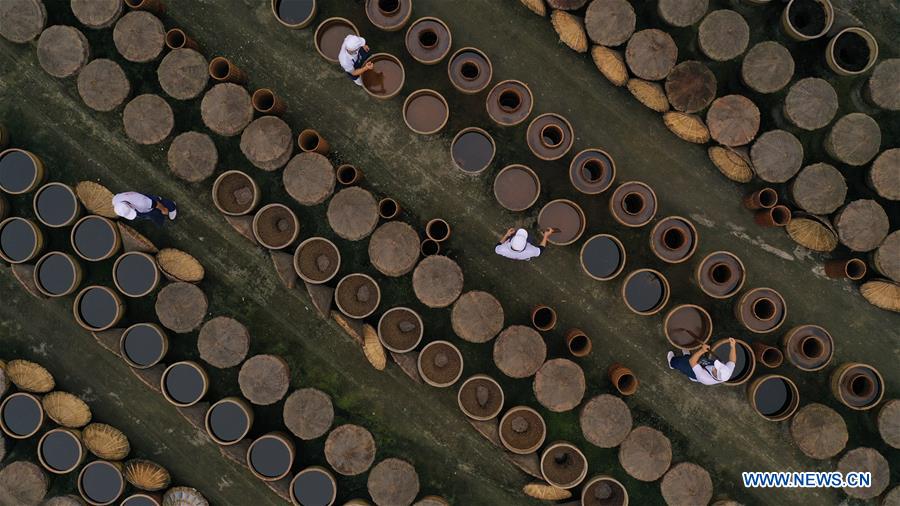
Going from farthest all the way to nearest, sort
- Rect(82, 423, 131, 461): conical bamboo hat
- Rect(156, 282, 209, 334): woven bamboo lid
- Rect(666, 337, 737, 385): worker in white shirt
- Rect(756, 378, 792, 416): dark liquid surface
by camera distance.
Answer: Rect(756, 378, 792, 416): dark liquid surface
Rect(82, 423, 131, 461): conical bamboo hat
Rect(156, 282, 209, 334): woven bamboo lid
Rect(666, 337, 737, 385): worker in white shirt

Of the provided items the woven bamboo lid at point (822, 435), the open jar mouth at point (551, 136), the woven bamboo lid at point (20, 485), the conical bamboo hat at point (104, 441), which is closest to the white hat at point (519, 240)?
the open jar mouth at point (551, 136)

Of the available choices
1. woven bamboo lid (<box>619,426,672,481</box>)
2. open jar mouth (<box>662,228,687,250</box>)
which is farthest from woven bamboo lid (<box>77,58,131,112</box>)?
woven bamboo lid (<box>619,426,672,481</box>)

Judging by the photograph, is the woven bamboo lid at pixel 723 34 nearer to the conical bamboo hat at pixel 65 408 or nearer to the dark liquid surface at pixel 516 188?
the dark liquid surface at pixel 516 188

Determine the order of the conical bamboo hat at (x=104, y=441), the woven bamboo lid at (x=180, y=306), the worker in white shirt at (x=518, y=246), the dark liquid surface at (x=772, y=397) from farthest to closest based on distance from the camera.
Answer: the dark liquid surface at (x=772, y=397), the conical bamboo hat at (x=104, y=441), the woven bamboo lid at (x=180, y=306), the worker in white shirt at (x=518, y=246)

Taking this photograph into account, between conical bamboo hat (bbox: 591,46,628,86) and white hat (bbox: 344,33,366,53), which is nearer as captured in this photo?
white hat (bbox: 344,33,366,53)

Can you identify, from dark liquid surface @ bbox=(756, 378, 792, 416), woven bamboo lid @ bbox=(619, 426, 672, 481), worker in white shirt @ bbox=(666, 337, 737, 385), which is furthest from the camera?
dark liquid surface @ bbox=(756, 378, 792, 416)

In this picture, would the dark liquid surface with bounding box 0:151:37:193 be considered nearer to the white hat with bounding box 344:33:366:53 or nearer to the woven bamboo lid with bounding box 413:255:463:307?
the white hat with bounding box 344:33:366:53

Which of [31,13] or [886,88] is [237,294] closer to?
[31,13]
